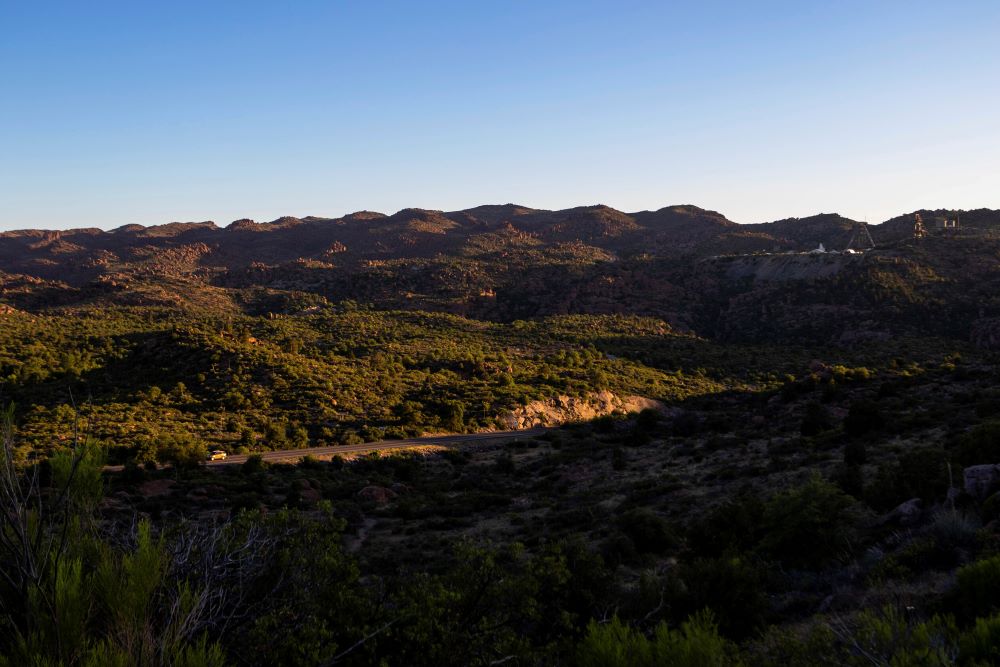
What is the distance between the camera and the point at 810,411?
97.7ft

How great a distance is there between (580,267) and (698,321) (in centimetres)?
2788

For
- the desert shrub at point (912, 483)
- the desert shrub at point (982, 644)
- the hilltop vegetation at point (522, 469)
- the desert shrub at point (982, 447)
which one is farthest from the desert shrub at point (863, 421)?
the desert shrub at point (982, 644)

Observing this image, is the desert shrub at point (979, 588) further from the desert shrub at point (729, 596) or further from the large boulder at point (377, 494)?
the large boulder at point (377, 494)

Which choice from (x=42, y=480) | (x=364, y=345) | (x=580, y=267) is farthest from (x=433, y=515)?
(x=580, y=267)

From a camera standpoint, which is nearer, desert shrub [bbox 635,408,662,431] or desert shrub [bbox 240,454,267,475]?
desert shrub [bbox 240,454,267,475]

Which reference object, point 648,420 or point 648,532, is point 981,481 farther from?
point 648,420

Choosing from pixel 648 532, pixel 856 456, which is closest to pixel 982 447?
pixel 856 456

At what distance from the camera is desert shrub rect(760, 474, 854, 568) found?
12219mm

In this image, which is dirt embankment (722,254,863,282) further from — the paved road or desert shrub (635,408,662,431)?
the paved road

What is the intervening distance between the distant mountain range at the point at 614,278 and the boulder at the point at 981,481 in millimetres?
60819

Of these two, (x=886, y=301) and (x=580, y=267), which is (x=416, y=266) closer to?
(x=580, y=267)

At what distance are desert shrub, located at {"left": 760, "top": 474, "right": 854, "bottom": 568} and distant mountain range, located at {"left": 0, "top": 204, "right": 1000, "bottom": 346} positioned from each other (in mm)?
62265

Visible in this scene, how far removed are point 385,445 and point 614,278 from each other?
71.3 meters

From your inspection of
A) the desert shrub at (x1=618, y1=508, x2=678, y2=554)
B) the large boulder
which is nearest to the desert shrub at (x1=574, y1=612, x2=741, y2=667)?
the desert shrub at (x1=618, y1=508, x2=678, y2=554)
